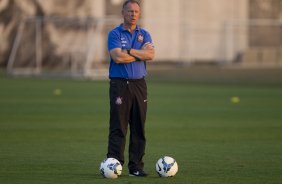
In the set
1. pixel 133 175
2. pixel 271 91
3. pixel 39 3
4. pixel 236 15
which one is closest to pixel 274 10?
pixel 236 15

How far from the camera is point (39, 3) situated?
2090 inches

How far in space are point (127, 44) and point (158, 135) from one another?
610cm

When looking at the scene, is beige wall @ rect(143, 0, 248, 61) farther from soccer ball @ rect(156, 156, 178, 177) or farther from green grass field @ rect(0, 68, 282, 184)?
soccer ball @ rect(156, 156, 178, 177)

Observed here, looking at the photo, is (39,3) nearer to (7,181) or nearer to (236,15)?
(236,15)

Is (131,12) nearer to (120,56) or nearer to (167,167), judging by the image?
(120,56)

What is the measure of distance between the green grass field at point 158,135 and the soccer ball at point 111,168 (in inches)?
6.4

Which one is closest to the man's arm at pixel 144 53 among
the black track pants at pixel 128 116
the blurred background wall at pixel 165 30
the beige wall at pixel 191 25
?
the black track pants at pixel 128 116

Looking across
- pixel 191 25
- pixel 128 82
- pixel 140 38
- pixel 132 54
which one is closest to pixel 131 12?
pixel 140 38

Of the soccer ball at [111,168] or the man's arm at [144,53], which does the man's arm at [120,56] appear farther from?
the soccer ball at [111,168]

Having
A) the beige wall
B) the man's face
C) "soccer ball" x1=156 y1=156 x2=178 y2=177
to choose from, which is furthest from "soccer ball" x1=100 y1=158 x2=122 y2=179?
the beige wall

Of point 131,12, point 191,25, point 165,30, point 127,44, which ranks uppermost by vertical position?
point 131,12

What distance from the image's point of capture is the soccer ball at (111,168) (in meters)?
12.4

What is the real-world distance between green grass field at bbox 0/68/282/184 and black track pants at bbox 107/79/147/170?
0.37 m

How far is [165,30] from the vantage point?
51938mm
